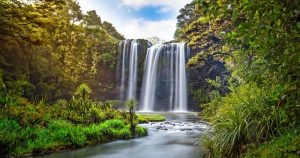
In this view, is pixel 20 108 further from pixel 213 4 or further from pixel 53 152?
pixel 213 4

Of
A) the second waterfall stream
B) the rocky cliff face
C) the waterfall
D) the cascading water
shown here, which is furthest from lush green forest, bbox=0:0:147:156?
the waterfall

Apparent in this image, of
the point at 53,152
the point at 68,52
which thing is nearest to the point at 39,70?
the point at 68,52

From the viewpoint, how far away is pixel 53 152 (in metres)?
10.1

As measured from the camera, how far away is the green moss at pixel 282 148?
13.8ft

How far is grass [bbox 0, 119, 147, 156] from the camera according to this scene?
9180 millimetres

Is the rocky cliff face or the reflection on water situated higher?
the rocky cliff face

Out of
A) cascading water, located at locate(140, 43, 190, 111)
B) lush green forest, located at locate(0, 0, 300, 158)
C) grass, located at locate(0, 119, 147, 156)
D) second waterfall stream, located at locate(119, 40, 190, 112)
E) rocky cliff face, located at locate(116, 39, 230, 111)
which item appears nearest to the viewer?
lush green forest, located at locate(0, 0, 300, 158)

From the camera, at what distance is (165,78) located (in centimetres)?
4306

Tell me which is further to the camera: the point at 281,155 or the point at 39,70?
the point at 39,70

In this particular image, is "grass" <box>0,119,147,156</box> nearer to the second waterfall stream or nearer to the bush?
the bush

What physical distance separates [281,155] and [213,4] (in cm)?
228

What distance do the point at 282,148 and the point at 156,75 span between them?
39340 millimetres

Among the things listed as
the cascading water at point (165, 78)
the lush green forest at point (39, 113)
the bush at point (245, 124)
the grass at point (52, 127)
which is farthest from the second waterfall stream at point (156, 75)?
the bush at point (245, 124)

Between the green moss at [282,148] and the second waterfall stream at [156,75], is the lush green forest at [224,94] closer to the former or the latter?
the green moss at [282,148]
